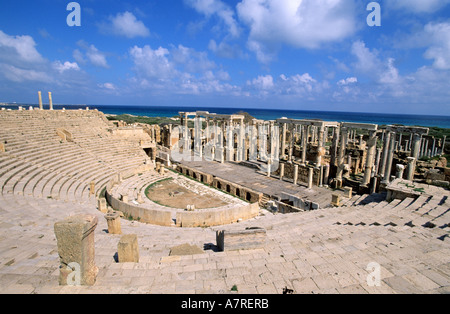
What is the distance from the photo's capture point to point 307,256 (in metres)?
6.51

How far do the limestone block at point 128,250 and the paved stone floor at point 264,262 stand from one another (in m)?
0.21

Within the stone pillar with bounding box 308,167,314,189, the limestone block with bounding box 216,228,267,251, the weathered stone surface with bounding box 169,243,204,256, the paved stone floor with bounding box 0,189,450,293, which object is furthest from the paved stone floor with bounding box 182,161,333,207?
the weathered stone surface with bounding box 169,243,204,256

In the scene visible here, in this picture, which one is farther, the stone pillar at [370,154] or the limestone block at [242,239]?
the stone pillar at [370,154]

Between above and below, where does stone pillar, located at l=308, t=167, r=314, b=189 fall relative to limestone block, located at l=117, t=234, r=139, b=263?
below

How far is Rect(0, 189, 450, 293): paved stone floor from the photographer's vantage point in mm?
4871

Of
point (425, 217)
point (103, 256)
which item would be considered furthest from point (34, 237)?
point (425, 217)

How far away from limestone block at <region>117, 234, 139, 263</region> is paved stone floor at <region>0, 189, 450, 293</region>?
0.21m

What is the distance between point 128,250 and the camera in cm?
590

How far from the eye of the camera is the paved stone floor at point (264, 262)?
16.0 ft

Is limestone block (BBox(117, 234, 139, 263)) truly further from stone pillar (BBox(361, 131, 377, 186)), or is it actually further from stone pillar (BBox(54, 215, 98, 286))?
stone pillar (BBox(361, 131, 377, 186))

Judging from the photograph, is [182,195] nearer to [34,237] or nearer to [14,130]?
[34,237]

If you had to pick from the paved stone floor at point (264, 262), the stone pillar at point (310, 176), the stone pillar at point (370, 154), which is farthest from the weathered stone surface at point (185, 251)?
the stone pillar at point (370, 154)

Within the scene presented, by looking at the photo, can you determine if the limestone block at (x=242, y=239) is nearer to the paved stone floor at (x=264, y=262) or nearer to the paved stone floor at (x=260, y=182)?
the paved stone floor at (x=264, y=262)
